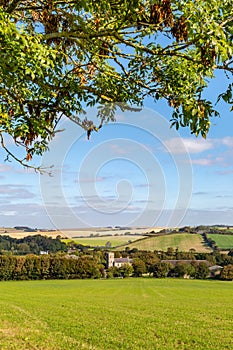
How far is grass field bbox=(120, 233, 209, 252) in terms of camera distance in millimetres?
88812

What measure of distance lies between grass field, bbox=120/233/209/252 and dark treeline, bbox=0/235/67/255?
17250mm

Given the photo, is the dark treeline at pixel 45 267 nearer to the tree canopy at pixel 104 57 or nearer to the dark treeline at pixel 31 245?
the dark treeline at pixel 31 245

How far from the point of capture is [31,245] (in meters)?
84.4

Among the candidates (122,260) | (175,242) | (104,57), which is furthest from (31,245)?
(104,57)

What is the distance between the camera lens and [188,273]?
10125 centimetres

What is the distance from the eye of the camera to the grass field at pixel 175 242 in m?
88.8

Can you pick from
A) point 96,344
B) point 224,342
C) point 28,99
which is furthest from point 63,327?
point 28,99

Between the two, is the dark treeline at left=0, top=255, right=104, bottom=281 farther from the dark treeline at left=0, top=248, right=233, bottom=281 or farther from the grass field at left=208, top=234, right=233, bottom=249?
the grass field at left=208, top=234, right=233, bottom=249

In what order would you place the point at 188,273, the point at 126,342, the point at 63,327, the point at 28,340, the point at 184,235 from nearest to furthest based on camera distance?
1. the point at 28,340
2. the point at 126,342
3. the point at 63,327
4. the point at 184,235
5. the point at 188,273

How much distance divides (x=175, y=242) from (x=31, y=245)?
3187 cm

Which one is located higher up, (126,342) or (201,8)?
(201,8)

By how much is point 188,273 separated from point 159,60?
99.6 m

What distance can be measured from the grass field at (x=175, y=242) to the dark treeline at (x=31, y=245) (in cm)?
1725

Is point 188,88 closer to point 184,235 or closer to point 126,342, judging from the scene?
point 126,342
